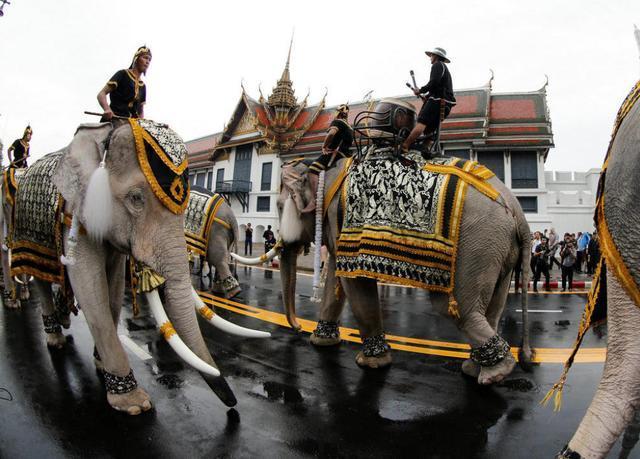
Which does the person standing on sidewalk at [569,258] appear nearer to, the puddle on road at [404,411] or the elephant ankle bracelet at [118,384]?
the puddle on road at [404,411]

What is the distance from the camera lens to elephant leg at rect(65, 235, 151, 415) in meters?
2.82

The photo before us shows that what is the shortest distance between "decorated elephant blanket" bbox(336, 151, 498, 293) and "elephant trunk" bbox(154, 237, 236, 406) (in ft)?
4.69

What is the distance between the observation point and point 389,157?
3.57 m

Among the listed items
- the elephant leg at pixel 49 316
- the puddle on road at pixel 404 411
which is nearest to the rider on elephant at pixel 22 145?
the elephant leg at pixel 49 316

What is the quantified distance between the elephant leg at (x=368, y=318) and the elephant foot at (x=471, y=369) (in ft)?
2.40

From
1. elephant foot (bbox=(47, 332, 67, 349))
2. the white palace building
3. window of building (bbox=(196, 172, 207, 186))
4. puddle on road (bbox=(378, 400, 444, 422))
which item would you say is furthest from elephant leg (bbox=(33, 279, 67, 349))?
window of building (bbox=(196, 172, 207, 186))

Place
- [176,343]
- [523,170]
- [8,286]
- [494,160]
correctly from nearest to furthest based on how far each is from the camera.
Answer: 1. [176,343]
2. [8,286]
3. [523,170]
4. [494,160]

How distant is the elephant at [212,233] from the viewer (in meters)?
7.47

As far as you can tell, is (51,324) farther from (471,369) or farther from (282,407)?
(471,369)

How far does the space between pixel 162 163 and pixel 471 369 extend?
10.4ft

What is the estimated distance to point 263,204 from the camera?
32500 mm

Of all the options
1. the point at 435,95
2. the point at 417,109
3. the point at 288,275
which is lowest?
the point at 288,275

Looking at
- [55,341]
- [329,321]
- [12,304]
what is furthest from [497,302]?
[12,304]

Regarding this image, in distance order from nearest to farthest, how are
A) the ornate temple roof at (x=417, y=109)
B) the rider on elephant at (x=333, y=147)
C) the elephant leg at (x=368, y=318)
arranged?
the elephant leg at (x=368, y=318) → the rider on elephant at (x=333, y=147) → the ornate temple roof at (x=417, y=109)
